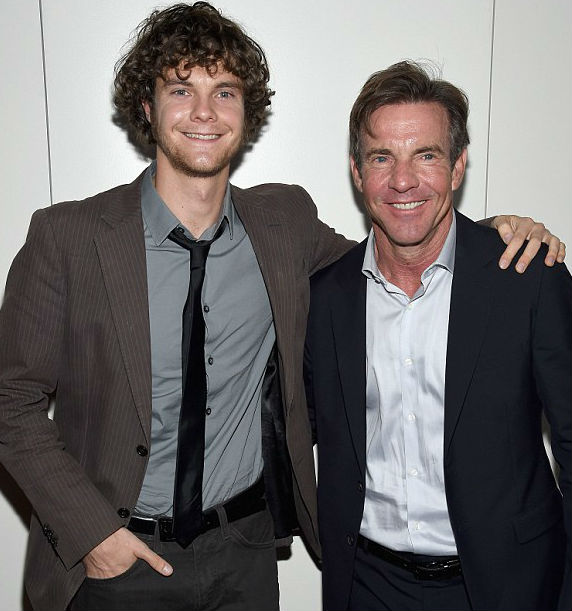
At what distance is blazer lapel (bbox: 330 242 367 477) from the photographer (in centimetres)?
211

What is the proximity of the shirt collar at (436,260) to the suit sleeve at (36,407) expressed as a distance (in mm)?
840

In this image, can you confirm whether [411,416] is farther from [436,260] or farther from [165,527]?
[165,527]

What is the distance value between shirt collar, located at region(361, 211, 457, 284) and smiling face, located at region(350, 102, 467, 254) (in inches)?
1.2

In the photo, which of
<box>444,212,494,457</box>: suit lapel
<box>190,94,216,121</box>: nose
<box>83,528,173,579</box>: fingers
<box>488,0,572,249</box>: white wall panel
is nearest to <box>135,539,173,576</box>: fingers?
<box>83,528,173,579</box>: fingers

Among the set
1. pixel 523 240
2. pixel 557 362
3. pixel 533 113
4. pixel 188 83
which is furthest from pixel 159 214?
pixel 533 113

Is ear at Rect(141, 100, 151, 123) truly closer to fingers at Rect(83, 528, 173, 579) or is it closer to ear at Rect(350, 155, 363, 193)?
ear at Rect(350, 155, 363, 193)

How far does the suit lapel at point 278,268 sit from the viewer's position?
2.19 metres

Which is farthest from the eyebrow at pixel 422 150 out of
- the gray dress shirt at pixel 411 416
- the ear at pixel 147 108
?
the ear at pixel 147 108

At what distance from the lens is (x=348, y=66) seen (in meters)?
2.65

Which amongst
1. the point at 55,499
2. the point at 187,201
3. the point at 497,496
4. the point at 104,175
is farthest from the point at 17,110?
the point at 497,496

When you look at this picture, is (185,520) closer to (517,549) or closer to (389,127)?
(517,549)

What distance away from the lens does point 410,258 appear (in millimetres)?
2127

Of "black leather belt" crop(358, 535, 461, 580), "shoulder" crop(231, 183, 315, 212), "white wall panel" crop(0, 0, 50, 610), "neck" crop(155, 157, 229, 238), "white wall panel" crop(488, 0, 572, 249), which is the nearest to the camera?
"black leather belt" crop(358, 535, 461, 580)

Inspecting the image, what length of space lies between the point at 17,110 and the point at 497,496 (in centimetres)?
194
